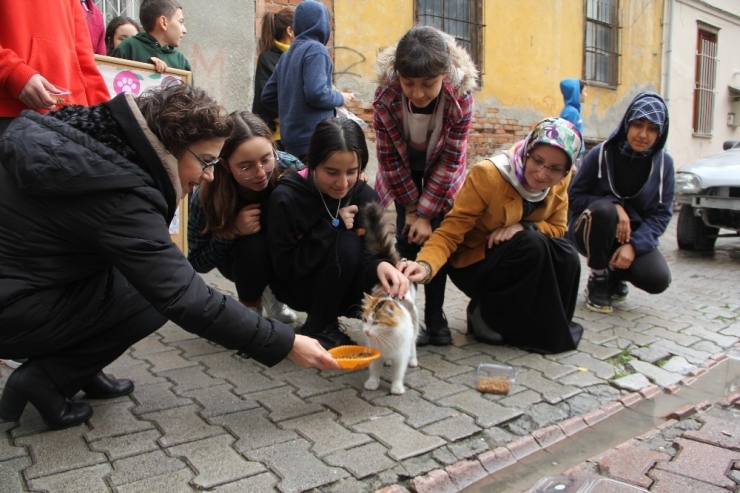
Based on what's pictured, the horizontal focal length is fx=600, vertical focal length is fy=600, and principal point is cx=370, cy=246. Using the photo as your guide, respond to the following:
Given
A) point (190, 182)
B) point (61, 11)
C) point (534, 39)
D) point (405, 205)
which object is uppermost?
point (534, 39)

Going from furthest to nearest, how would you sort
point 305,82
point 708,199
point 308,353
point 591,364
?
point 708,199
point 305,82
point 591,364
point 308,353

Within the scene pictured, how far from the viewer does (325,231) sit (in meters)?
3.08

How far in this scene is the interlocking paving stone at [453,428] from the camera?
230 centimetres

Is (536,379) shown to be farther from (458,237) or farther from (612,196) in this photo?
(612,196)

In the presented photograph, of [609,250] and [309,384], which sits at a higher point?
[609,250]

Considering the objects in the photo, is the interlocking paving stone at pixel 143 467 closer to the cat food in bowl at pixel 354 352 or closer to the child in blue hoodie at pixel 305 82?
the cat food in bowl at pixel 354 352

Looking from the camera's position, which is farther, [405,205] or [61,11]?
[405,205]

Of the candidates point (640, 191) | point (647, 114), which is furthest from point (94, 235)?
point (640, 191)

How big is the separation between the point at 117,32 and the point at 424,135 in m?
2.91

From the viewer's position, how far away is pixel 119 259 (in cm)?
192

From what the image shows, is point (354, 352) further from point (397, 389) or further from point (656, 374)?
point (656, 374)

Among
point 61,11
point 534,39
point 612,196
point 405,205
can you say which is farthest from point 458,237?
point 534,39

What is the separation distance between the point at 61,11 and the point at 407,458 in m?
2.56

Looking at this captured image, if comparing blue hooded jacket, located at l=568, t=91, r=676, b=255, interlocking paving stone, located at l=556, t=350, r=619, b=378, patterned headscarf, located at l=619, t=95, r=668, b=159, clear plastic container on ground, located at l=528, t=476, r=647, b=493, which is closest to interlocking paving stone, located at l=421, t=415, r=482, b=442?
clear plastic container on ground, located at l=528, t=476, r=647, b=493
